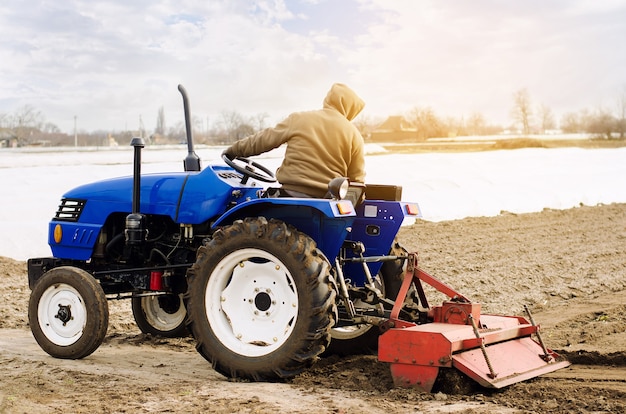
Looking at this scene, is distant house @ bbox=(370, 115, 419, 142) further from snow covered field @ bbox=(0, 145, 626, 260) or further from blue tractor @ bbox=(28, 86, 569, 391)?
→ blue tractor @ bbox=(28, 86, 569, 391)

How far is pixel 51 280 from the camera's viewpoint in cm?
563

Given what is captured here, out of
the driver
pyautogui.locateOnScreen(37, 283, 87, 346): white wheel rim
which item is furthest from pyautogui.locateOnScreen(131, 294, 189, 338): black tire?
the driver

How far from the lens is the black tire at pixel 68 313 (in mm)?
5457

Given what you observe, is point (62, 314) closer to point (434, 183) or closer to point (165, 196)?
point (165, 196)

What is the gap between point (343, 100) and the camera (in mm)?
5125

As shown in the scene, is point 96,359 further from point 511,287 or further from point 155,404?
point 511,287

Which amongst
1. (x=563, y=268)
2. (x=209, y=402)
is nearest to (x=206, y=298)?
(x=209, y=402)

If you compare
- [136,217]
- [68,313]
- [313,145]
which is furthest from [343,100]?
[68,313]

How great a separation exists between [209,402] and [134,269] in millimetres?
1808

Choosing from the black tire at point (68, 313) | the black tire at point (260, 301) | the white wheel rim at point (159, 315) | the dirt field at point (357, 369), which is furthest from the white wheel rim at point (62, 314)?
the black tire at point (260, 301)

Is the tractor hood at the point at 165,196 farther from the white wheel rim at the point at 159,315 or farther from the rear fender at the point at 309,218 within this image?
the white wheel rim at the point at 159,315

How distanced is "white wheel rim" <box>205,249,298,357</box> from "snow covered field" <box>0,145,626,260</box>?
6.00 metres

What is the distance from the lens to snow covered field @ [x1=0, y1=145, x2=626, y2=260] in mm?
11688

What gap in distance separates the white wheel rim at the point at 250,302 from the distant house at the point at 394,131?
156 ft
